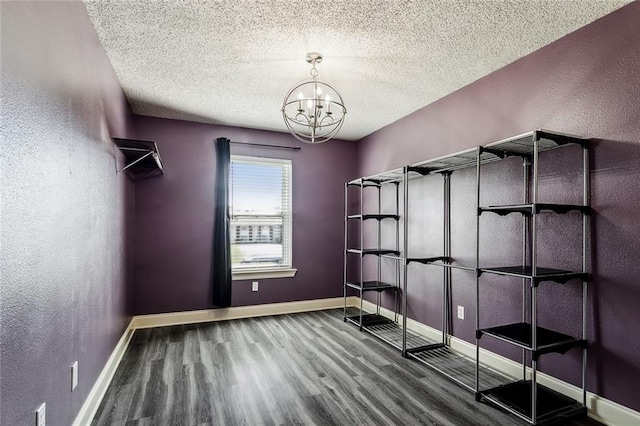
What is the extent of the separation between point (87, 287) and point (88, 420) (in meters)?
0.79

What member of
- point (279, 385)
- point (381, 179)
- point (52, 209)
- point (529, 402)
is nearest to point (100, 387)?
point (279, 385)

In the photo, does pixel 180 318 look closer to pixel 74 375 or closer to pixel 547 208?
pixel 74 375

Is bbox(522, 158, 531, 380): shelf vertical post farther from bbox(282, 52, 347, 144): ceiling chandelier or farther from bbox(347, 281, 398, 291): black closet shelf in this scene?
bbox(347, 281, 398, 291): black closet shelf

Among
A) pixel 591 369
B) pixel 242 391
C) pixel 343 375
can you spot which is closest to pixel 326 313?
pixel 343 375

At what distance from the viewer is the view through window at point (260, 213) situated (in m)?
4.47

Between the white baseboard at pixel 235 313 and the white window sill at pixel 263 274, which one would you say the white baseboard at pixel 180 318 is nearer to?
the white baseboard at pixel 235 313

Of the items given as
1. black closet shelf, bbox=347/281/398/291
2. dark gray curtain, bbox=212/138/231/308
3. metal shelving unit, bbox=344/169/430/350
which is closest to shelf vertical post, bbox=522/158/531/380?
metal shelving unit, bbox=344/169/430/350

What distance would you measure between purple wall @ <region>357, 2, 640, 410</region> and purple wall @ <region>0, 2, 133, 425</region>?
290cm

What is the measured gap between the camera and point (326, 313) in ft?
15.1

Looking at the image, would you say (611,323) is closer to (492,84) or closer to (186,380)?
(492,84)

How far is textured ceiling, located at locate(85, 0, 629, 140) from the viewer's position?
2049 millimetres

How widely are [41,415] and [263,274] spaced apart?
124 inches

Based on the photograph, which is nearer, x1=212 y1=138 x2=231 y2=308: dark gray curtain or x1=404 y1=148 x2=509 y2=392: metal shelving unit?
x1=404 y1=148 x2=509 y2=392: metal shelving unit

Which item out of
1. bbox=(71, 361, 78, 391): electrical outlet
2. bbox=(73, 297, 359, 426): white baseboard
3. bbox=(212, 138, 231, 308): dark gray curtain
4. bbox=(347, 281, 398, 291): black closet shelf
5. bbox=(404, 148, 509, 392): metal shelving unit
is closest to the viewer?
bbox=(71, 361, 78, 391): electrical outlet
